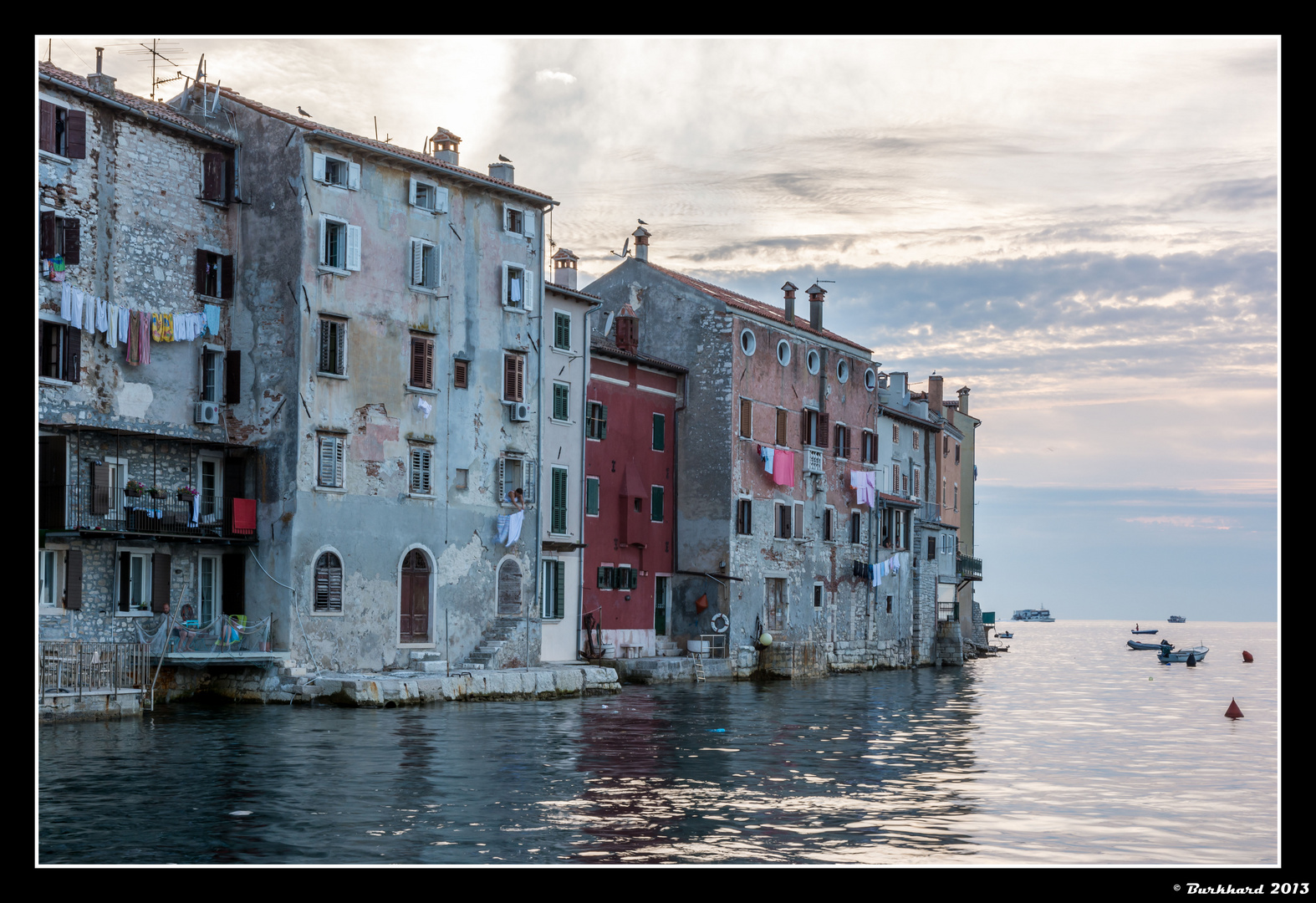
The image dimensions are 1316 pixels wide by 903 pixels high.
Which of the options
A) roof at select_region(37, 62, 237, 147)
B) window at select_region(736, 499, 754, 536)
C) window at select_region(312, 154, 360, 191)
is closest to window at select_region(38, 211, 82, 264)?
roof at select_region(37, 62, 237, 147)

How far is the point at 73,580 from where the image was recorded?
109 feet

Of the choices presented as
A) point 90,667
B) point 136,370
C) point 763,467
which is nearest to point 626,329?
point 763,467

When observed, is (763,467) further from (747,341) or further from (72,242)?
(72,242)

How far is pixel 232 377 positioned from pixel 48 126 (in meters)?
7.70

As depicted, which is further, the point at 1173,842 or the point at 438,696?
the point at 438,696

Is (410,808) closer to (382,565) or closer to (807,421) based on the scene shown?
(382,565)

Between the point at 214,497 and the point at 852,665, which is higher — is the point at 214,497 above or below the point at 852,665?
above

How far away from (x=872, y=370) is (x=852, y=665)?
12981mm

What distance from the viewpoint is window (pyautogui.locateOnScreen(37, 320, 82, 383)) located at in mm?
33250

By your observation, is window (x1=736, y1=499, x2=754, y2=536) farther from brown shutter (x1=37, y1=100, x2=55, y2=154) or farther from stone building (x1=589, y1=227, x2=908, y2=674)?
brown shutter (x1=37, y1=100, x2=55, y2=154)

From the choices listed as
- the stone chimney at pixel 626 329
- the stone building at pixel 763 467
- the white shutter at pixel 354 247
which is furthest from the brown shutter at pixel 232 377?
the stone building at pixel 763 467

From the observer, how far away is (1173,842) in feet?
58.2
